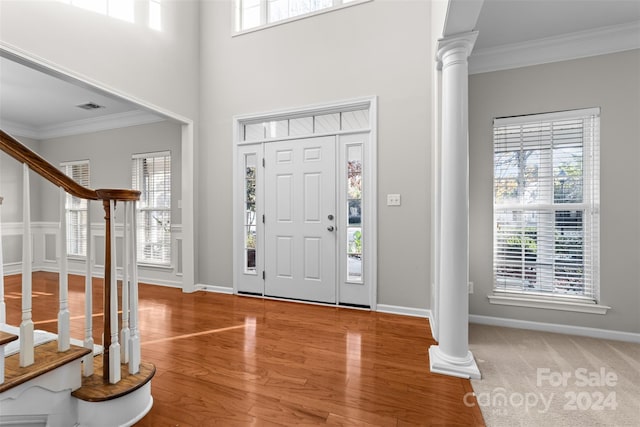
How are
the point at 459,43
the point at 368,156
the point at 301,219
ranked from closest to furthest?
the point at 459,43 → the point at 368,156 → the point at 301,219

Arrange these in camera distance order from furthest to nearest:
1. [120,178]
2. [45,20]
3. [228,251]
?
[120,178]
[228,251]
[45,20]

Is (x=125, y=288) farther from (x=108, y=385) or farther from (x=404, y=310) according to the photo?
(x=404, y=310)

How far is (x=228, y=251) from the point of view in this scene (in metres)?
3.83

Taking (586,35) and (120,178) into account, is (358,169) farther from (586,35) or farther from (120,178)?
(120,178)

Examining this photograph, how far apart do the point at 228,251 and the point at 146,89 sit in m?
2.10

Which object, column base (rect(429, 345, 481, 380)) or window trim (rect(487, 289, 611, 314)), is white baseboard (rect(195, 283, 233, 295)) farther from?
window trim (rect(487, 289, 611, 314))

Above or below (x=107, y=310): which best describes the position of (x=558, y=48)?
above

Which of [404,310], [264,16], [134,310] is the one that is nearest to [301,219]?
[404,310]

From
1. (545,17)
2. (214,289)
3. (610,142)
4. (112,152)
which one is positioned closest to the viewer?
(545,17)

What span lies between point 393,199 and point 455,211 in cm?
109

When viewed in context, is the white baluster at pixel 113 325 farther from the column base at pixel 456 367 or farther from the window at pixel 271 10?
the window at pixel 271 10

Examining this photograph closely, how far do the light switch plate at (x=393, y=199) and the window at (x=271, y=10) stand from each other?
2.31m

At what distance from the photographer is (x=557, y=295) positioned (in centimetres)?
269

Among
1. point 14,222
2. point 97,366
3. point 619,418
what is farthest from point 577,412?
point 14,222
